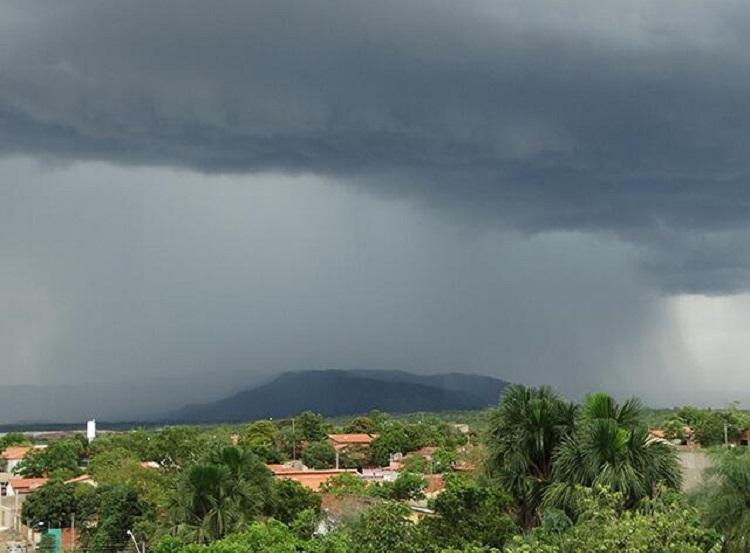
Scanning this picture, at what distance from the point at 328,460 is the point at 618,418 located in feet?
289

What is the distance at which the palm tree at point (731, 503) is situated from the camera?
102 feet

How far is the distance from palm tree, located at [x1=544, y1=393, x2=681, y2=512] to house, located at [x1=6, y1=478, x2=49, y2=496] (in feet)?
266

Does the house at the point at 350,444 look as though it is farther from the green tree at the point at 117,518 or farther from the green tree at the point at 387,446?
the green tree at the point at 117,518

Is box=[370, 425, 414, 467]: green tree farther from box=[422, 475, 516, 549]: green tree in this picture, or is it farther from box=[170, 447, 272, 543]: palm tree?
box=[422, 475, 516, 549]: green tree

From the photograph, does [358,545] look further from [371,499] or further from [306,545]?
[371,499]

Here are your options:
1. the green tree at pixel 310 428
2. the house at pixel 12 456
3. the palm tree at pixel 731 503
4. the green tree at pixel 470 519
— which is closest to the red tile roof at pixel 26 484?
the house at pixel 12 456

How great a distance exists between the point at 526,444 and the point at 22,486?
283 ft

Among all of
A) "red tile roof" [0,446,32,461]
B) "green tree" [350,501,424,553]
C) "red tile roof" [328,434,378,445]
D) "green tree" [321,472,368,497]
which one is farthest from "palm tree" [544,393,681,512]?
"red tile roof" [0,446,32,461]

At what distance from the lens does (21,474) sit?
404ft

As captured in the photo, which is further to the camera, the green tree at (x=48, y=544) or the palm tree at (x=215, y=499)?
the green tree at (x=48, y=544)

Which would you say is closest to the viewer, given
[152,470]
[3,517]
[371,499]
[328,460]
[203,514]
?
[203,514]

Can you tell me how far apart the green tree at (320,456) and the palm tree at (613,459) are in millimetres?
86737

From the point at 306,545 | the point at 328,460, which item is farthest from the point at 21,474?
the point at 306,545

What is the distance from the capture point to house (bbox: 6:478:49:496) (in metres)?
104
